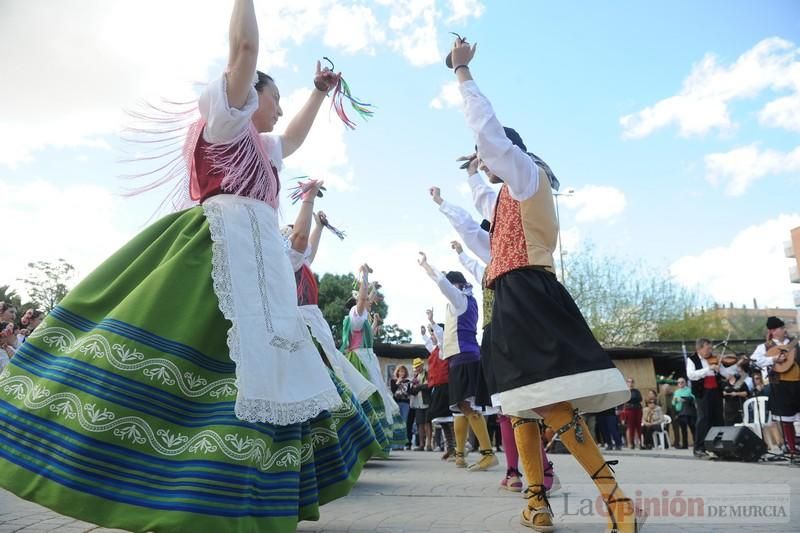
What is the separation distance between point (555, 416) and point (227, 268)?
1727mm

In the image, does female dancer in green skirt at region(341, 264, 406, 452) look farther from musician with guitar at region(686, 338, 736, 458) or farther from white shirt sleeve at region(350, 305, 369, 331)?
musician with guitar at region(686, 338, 736, 458)

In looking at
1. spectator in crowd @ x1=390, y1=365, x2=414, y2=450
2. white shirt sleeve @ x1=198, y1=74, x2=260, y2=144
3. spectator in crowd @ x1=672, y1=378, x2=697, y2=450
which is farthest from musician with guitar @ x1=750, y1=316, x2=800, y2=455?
white shirt sleeve @ x1=198, y1=74, x2=260, y2=144

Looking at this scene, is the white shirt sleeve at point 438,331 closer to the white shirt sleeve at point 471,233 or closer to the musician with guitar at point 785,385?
the musician with guitar at point 785,385

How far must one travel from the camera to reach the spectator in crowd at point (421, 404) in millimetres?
15125

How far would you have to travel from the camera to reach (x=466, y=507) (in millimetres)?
4344

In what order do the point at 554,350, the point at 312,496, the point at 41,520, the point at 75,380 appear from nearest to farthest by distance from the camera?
the point at 75,380 < the point at 312,496 < the point at 554,350 < the point at 41,520

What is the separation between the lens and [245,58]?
277 centimetres

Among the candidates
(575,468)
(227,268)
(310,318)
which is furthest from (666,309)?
(227,268)

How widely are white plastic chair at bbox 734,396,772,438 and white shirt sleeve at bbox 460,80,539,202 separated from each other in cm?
871

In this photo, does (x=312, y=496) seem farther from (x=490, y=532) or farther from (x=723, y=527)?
(x=723, y=527)

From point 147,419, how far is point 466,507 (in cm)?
254

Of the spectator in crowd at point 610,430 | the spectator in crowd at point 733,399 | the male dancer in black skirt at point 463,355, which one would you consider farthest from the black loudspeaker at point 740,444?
the spectator in crowd at point 610,430

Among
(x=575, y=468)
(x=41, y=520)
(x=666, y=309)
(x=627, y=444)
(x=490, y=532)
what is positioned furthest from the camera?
(x=666, y=309)

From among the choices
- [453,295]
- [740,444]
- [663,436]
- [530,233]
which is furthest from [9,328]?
[663,436]
